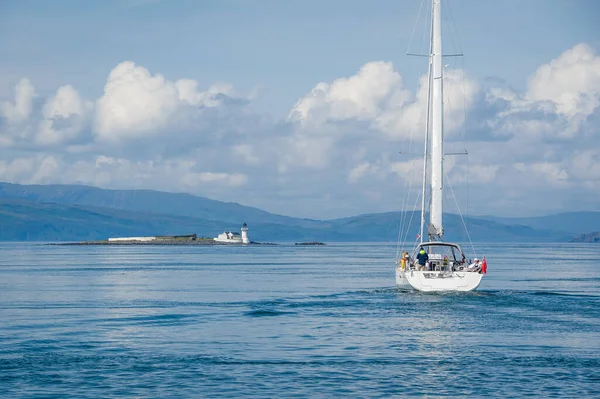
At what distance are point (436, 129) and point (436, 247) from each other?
10127 mm

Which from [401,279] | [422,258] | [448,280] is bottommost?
[401,279]

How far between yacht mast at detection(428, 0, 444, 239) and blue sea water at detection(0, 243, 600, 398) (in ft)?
22.5

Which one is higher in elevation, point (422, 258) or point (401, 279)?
point (422, 258)

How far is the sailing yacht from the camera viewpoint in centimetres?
6656

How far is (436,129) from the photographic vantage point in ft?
250

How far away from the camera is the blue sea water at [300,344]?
33.2m

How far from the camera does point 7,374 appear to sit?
35312mm

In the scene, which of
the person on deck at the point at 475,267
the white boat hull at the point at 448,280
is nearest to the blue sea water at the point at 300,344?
the white boat hull at the point at 448,280

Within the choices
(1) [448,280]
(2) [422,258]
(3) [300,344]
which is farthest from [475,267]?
(3) [300,344]

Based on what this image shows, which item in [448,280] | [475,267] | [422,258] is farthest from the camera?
[422,258]

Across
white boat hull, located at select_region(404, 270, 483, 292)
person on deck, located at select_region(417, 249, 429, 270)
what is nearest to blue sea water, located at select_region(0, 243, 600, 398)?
white boat hull, located at select_region(404, 270, 483, 292)

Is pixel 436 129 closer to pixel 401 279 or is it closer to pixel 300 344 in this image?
pixel 401 279

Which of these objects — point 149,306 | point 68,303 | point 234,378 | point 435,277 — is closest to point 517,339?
point 234,378

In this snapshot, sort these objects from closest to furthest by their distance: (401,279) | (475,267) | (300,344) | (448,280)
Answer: (300,344) → (448,280) → (475,267) → (401,279)
